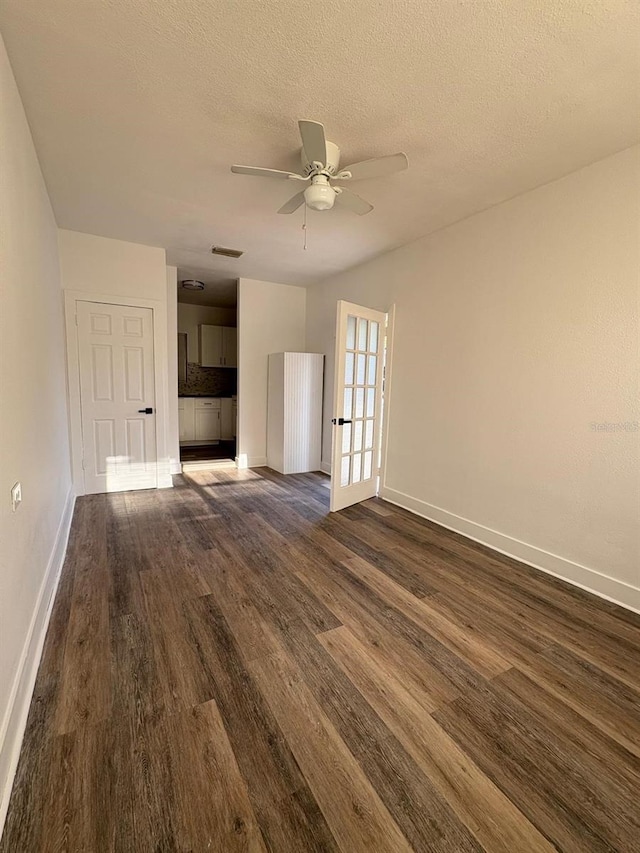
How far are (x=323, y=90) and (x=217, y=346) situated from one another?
5.51m

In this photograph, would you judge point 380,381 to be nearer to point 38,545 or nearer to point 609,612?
point 609,612

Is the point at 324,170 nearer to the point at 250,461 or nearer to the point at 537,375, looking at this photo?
the point at 537,375

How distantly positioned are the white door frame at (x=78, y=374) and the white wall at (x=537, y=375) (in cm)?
264

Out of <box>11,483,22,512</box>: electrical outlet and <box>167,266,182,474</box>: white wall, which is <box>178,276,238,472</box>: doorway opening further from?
<box>11,483,22,512</box>: electrical outlet

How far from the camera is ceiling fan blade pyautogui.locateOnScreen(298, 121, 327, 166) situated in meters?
1.67

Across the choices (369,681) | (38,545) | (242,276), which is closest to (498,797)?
(369,681)

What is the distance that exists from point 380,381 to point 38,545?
318 centimetres

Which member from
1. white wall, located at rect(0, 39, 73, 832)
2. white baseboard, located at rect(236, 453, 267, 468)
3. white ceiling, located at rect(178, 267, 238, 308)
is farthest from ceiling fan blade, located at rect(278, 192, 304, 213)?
white baseboard, located at rect(236, 453, 267, 468)

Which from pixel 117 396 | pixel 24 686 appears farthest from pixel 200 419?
pixel 24 686

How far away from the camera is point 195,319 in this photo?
6.89m

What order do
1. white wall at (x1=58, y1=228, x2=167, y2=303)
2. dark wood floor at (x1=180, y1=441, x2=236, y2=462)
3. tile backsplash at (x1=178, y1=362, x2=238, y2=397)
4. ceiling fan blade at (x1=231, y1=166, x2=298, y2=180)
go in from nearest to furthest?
1. ceiling fan blade at (x1=231, y1=166, x2=298, y2=180)
2. white wall at (x1=58, y1=228, x2=167, y2=303)
3. dark wood floor at (x1=180, y1=441, x2=236, y2=462)
4. tile backsplash at (x1=178, y1=362, x2=238, y2=397)

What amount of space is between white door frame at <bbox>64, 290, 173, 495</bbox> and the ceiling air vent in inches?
32.2

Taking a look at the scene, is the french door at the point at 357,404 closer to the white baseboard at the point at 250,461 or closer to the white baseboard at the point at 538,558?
the white baseboard at the point at 538,558

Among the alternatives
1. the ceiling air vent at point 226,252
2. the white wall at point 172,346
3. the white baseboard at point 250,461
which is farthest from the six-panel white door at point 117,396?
the white baseboard at point 250,461
